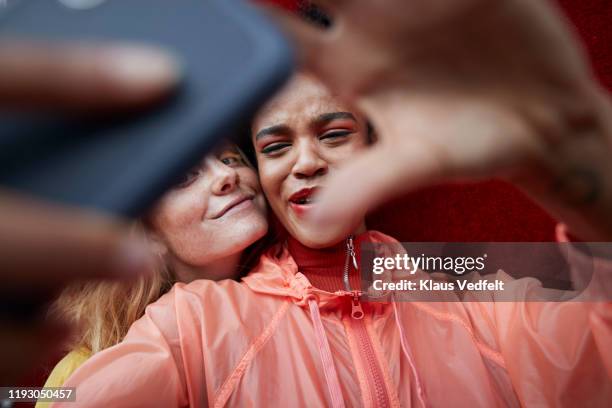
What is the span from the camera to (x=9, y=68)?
0.24m

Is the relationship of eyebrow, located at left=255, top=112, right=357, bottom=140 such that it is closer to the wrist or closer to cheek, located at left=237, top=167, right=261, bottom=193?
cheek, located at left=237, top=167, right=261, bottom=193

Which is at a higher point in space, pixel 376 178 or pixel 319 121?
pixel 319 121

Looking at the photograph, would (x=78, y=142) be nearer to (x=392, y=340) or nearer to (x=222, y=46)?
(x=222, y=46)

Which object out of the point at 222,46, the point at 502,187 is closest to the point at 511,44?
the point at 222,46

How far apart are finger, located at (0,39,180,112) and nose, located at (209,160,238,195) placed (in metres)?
A: 0.60

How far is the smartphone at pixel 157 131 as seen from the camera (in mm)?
277

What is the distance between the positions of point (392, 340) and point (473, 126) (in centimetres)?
44

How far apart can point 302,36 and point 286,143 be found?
16.4 inches

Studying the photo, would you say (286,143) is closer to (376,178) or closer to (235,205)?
(235,205)

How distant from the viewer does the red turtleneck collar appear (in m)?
0.80

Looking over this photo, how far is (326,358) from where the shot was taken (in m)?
0.69

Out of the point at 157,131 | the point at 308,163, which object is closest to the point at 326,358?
the point at 308,163

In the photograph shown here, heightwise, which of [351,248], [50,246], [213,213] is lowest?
[50,246]

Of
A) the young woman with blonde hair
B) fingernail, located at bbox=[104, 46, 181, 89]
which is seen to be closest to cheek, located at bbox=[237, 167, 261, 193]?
the young woman with blonde hair
